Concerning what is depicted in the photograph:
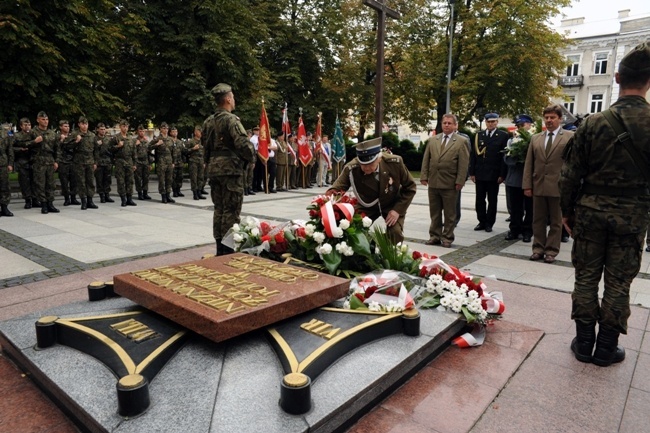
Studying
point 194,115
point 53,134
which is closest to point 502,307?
point 53,134

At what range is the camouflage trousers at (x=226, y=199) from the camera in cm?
577

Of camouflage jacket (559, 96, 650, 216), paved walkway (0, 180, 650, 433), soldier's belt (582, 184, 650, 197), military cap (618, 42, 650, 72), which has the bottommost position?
paved walkway (0, 180, 650, 433)

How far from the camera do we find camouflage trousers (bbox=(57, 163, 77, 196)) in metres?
11.0

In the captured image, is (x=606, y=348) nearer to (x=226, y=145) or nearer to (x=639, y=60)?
(x=639, y=60)

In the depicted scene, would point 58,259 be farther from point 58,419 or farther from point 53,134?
point 53,134

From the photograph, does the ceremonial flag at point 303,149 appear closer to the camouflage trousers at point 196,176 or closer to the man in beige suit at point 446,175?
the camouflage trousers at point 196,176

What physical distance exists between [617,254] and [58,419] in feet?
11.4

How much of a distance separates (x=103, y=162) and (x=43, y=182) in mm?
1929

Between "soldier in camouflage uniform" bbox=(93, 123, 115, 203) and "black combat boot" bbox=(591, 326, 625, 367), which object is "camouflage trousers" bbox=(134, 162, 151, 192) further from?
"black combat boot" bbox=(591, 326, 625, 367)

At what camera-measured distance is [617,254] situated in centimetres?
307

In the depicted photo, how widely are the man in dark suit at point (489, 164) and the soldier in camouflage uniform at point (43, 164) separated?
884cm

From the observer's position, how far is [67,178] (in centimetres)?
1134

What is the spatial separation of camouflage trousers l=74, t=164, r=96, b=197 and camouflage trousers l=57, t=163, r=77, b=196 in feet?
0.73

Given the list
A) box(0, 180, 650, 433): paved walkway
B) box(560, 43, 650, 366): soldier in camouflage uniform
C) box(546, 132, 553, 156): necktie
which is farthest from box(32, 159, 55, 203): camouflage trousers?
box(560, 43, 650, 366): soldier in camouflage uniform
